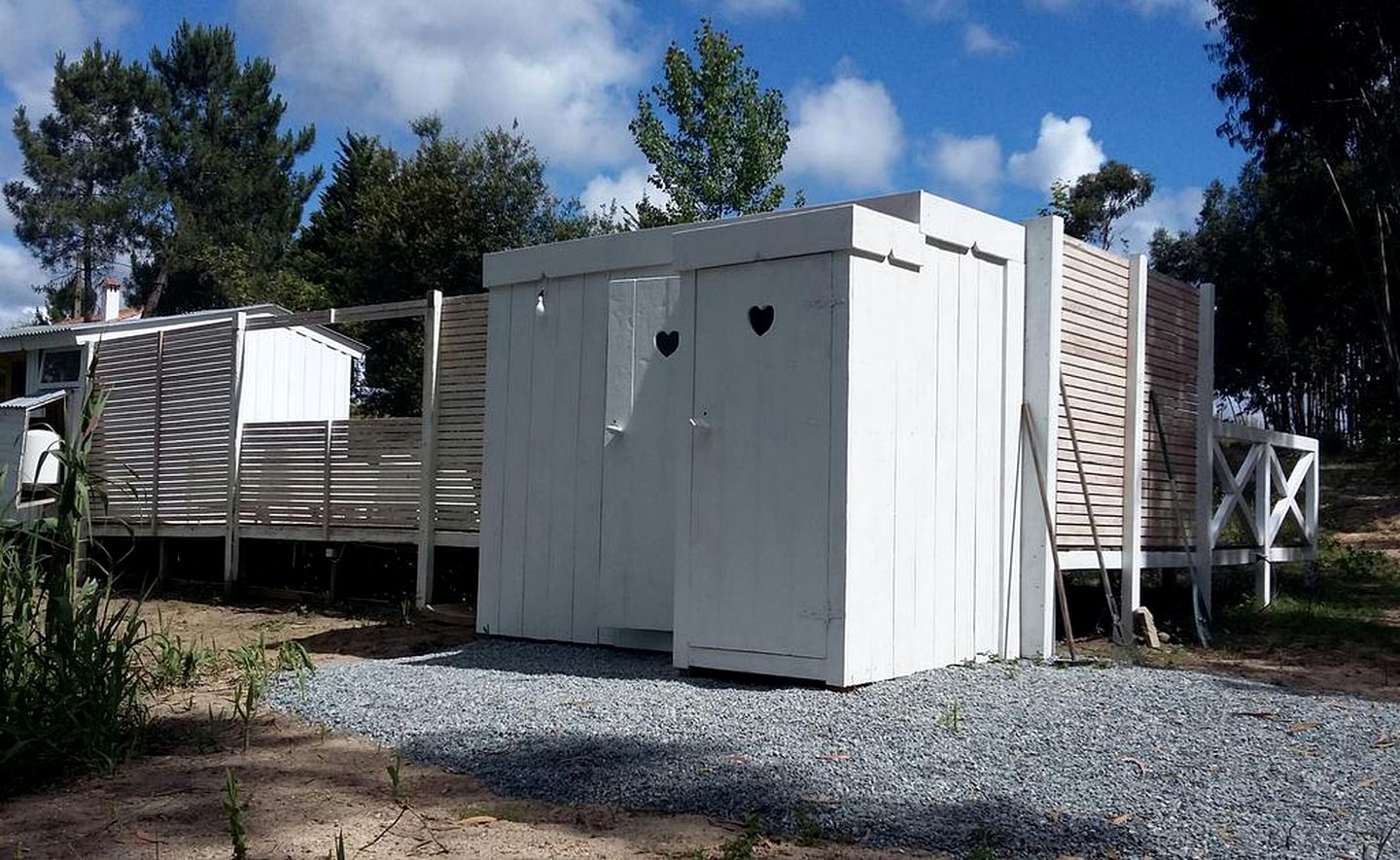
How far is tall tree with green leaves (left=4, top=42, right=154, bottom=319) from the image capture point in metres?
38.4

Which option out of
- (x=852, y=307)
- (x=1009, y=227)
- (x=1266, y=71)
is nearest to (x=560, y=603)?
(x=852, y=307)

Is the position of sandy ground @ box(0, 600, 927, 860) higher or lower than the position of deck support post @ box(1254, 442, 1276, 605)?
lower

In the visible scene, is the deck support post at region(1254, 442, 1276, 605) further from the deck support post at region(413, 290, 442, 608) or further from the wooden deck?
the deck support post at region(413, 290, 442, 608)

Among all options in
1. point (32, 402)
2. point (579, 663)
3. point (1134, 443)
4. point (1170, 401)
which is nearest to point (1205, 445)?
point (1170, 401)

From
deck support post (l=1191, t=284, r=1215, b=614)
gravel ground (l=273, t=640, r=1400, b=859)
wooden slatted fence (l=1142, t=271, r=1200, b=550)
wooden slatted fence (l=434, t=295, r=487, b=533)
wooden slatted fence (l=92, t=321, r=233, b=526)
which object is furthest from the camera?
wooden slatted fence (l=92, t=321, r=233, b=526)

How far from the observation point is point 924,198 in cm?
692

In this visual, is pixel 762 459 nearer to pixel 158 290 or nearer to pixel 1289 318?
pixel 1289 318

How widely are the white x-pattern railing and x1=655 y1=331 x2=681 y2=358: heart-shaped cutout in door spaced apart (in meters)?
4.72

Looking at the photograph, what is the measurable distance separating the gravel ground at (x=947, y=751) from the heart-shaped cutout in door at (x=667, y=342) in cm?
194

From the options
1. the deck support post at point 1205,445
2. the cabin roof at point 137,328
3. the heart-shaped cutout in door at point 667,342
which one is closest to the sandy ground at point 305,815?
the heart-shaped cutout in door at point 667,342

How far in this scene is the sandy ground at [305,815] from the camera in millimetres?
3898

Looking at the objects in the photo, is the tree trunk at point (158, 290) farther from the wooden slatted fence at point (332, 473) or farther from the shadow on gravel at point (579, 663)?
the shadow on gravel at point (579, 663)

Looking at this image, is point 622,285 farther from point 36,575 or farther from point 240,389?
point 240,389

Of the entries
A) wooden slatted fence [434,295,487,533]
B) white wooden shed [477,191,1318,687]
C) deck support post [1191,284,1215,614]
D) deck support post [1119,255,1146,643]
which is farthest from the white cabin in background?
deck support post [1191,284,1215,614]
